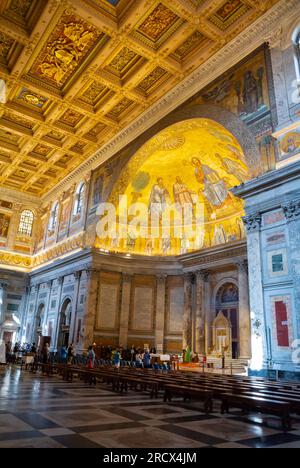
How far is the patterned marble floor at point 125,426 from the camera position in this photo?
13.0 feet

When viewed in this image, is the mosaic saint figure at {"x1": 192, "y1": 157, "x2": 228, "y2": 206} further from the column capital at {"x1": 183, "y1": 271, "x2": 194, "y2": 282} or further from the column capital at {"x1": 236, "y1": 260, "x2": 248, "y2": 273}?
the column capital at {"x1": 183, "y1": 271, "x2": 194, "y2": 282}

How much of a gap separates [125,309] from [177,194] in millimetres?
8309

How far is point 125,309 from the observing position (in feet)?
74.5

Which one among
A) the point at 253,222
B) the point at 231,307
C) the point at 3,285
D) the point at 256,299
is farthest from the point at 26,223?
the point at 256,299

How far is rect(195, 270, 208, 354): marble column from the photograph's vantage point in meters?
21.6

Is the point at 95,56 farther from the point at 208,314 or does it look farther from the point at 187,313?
the point at 208,314

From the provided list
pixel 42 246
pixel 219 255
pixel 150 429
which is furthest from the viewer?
pixel 42 246

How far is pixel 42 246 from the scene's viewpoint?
2978cm

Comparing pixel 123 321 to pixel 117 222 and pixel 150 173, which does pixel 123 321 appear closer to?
pixel 117 222

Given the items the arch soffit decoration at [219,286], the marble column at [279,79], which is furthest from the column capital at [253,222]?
the arch soffit decoration at [219,286]

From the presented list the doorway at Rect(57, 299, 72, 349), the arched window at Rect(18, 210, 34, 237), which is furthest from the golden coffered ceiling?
the doorway at Rect(57, 299, 72, 349)

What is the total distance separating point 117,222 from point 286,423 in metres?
18.9

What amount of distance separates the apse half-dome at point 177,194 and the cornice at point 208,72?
1250 millimetres
